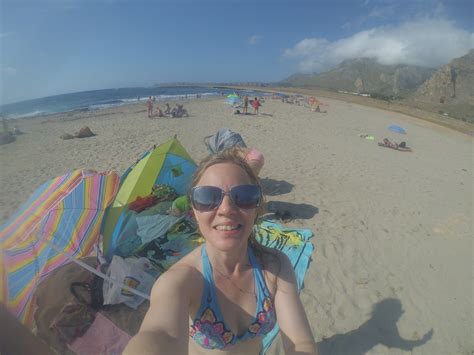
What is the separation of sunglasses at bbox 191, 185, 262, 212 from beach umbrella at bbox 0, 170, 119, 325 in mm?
1954

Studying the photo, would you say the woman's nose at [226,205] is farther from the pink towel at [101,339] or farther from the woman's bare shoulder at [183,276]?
the pink towel at [101,339]

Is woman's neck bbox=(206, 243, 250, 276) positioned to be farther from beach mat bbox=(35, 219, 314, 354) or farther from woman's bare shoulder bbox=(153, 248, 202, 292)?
beach mat bbox=(35, 219, 314, 354)

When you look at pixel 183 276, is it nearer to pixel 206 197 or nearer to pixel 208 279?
pixel 208 279

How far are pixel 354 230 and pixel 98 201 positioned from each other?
3.82 meters

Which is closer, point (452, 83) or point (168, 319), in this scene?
point (168, 319)

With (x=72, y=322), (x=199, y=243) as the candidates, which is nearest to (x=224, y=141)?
(x=199, y=243)

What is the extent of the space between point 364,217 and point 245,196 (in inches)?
175

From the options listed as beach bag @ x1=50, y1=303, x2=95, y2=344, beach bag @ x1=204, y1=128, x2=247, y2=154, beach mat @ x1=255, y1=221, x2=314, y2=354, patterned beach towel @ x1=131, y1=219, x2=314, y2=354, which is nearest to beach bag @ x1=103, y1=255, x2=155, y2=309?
beach bag @ x1=50, y1=303, x2=95, y2=344

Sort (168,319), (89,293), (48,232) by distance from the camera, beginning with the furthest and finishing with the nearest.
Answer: (48,232) < (89,293) < (168,319)

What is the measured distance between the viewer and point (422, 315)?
3.21m

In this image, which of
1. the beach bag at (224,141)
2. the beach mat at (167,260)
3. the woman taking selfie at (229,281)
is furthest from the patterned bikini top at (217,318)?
the beach bag at (224,141)

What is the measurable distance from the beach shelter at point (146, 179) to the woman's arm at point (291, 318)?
2.18 metres

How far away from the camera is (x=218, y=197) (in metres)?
1.53

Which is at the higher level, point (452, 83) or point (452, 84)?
point (452, 83)
